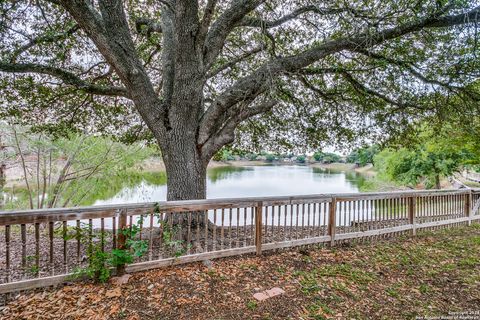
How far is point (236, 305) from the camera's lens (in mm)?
2760

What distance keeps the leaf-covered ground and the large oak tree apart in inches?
62.0

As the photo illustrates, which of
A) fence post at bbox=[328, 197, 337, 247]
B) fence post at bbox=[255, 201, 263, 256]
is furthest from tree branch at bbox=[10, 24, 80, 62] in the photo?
fence post at bbox=[328, 197, 337, 247]

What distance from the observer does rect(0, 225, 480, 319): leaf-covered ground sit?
8.56ft

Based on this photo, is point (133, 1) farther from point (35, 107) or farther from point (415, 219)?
point (415, 219)

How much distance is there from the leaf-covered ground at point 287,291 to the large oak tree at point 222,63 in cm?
157

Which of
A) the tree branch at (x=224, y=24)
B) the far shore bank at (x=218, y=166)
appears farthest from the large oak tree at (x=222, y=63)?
the far shore bank at (x=218, y=166)

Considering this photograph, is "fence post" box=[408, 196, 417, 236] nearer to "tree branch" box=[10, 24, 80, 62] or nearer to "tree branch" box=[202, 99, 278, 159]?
"tree branch" box=[202, 99, 278, 159]

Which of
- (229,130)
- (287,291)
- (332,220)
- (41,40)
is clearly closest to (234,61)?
(229,130)

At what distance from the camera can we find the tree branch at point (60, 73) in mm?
4008

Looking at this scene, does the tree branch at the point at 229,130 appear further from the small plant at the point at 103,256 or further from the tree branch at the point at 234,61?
the small plant at the point at 103,256

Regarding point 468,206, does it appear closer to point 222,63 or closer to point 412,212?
point 412,212

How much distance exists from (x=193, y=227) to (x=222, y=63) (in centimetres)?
435

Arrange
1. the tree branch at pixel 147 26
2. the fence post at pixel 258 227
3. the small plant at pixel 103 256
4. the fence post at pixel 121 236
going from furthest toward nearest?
the tree branch at pixel 147 26, the fence post at pixel 258 227, the fence post at pixel 121 236, the small plant at pixel 103 256

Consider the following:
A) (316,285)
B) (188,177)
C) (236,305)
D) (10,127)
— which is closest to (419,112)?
(316,285)
